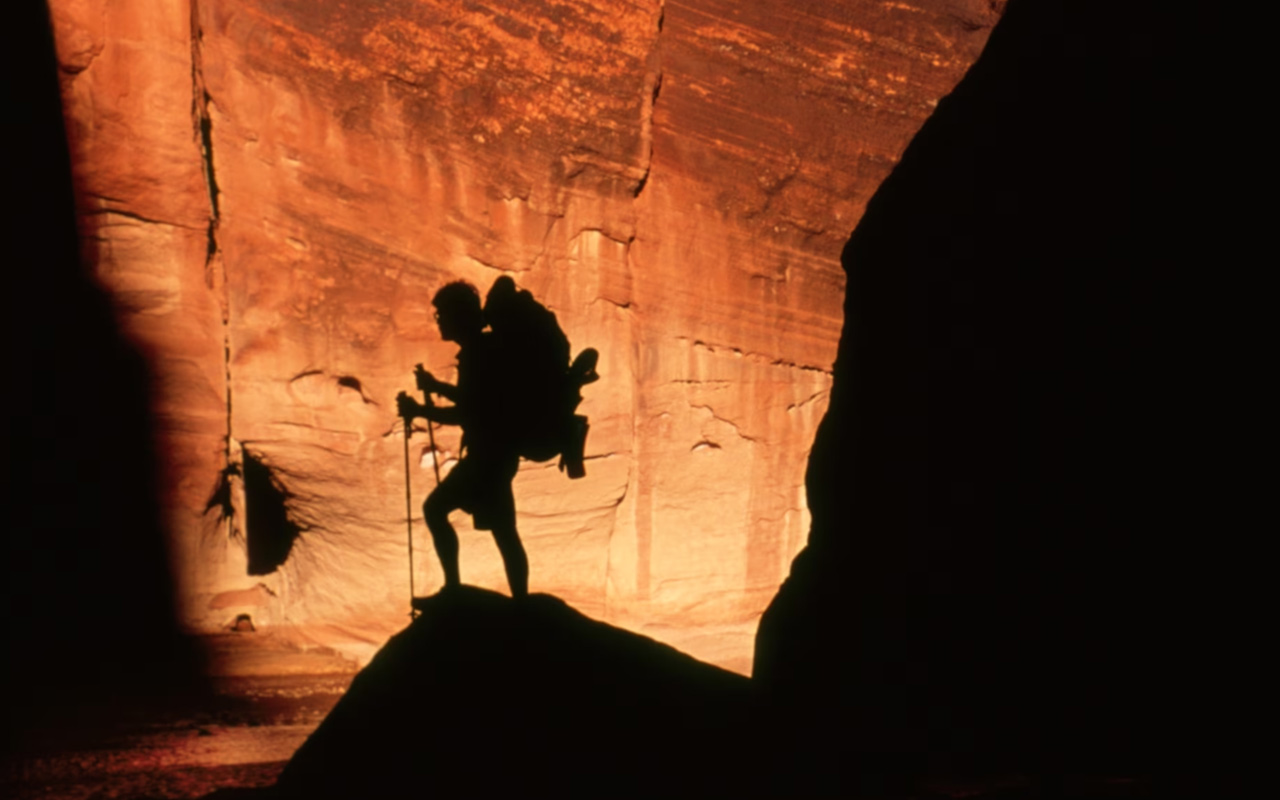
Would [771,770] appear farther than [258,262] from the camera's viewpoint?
No

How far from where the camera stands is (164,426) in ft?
12.2

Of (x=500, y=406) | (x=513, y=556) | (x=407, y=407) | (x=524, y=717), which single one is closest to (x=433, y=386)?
(x=407, y=407)

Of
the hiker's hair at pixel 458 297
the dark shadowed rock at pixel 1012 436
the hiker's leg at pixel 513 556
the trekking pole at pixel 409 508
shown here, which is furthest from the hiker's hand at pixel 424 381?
the dark shadowed rock at pixel 1012 436

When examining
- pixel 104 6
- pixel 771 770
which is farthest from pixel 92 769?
pixel 104 6

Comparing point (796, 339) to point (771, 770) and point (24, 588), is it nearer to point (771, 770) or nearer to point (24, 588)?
point (771, 770)

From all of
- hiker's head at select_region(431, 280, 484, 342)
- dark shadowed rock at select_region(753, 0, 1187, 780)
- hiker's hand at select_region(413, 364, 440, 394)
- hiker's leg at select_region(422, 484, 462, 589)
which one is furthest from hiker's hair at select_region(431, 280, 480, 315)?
dark shadowed rock at select_region(753, 0, 1187, 780)

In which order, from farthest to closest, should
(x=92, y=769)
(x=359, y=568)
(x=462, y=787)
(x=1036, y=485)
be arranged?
(x=359, y=568) < (x=92, y=769) < (x=462, y=787) < (x=1036, y=485)

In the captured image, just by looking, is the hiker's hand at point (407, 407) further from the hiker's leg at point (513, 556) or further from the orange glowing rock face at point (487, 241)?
the hiker's leg at point (513, 556)

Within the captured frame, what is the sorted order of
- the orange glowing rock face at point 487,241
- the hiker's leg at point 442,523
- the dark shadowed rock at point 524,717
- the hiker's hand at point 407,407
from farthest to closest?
the hiker's leg at point 442,523, the hiker's hand at point 407,407, the orange glowing rock face at point 487,241, the dark shadowed rock at point 524,717

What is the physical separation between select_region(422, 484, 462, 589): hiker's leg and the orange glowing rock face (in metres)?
0.15

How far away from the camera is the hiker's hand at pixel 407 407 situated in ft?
11.8

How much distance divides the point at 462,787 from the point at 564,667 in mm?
649

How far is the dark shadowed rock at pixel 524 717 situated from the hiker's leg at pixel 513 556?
0.25m

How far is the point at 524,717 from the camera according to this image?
2977 millimetres
